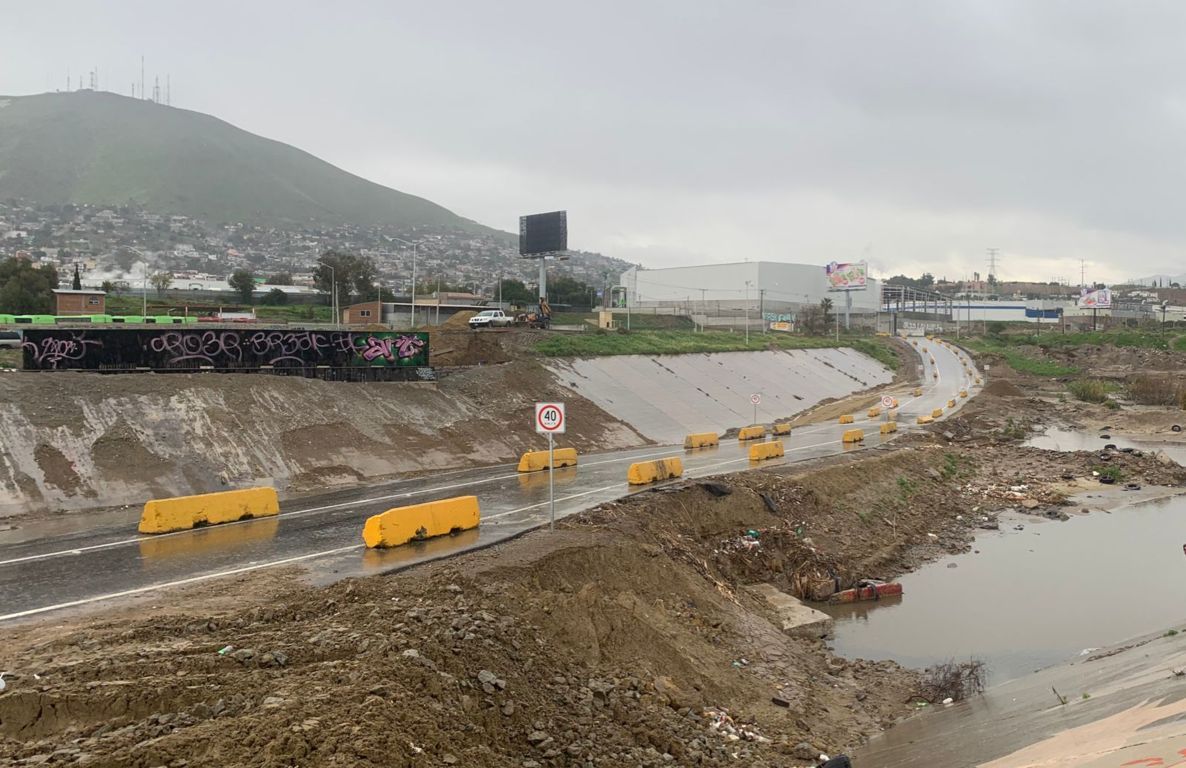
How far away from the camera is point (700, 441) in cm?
3869

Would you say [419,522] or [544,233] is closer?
[419,522]

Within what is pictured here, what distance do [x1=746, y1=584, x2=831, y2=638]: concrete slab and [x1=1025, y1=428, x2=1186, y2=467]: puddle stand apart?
31997 millimetres

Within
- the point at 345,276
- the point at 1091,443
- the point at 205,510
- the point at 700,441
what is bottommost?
the point at 1091,443

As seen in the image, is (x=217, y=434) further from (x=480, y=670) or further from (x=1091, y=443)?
(x=1091, y=443)

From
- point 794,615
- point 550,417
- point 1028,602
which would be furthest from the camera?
point 1028,602

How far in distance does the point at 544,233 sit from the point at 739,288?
65430mm

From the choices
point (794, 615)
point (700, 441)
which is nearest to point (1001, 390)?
point (700, 441)

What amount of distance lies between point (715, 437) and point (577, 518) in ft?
69.6

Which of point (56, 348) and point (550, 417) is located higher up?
point (56, 348)

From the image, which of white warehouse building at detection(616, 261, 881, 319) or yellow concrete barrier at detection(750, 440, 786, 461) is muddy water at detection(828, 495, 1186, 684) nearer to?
yellow concrete barrier at detection(750, 440, 786, 461)

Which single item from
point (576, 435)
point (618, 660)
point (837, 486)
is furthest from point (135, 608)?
point (576, 435)

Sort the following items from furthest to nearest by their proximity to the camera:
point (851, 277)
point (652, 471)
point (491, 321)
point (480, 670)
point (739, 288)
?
point (739, 288) < point (851, 277) < point (491, 321) < point (652, 471) < point (480, 670)

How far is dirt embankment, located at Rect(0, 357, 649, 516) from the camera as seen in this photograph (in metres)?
23.5

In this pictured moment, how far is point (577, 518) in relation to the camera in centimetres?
1928
